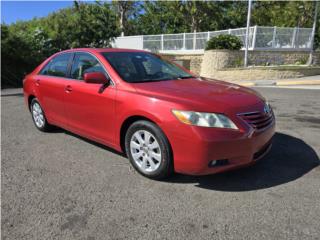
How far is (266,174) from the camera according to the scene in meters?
3.63

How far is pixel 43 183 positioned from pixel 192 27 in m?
30.4

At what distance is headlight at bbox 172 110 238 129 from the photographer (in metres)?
3.06

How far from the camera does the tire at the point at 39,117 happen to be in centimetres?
554

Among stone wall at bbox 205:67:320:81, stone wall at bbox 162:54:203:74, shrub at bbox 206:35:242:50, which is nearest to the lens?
stone wall at bbox 205:67:320:81

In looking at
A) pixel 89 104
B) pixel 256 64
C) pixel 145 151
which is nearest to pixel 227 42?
pixel 256 64

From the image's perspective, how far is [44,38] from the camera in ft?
57.9

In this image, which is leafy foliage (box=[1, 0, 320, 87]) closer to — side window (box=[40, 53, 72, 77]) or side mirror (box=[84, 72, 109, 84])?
side window (box=[40, 53, 72, 77])

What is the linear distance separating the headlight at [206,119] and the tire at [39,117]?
331 centimetres

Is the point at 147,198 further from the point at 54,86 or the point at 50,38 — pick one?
the point at 50,38

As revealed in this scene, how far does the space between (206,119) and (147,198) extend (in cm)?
102

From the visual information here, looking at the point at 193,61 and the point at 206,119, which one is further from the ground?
the point at 206,119

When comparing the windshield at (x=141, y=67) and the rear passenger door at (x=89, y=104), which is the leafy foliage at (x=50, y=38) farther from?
the windshield at (x=141, y=67)

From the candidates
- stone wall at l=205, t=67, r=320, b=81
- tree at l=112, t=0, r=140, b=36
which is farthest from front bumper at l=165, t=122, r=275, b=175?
tree at l=112, t=0, r=140, b=36

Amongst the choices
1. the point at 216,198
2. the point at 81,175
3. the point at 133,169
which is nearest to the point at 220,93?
the point at 216,198
